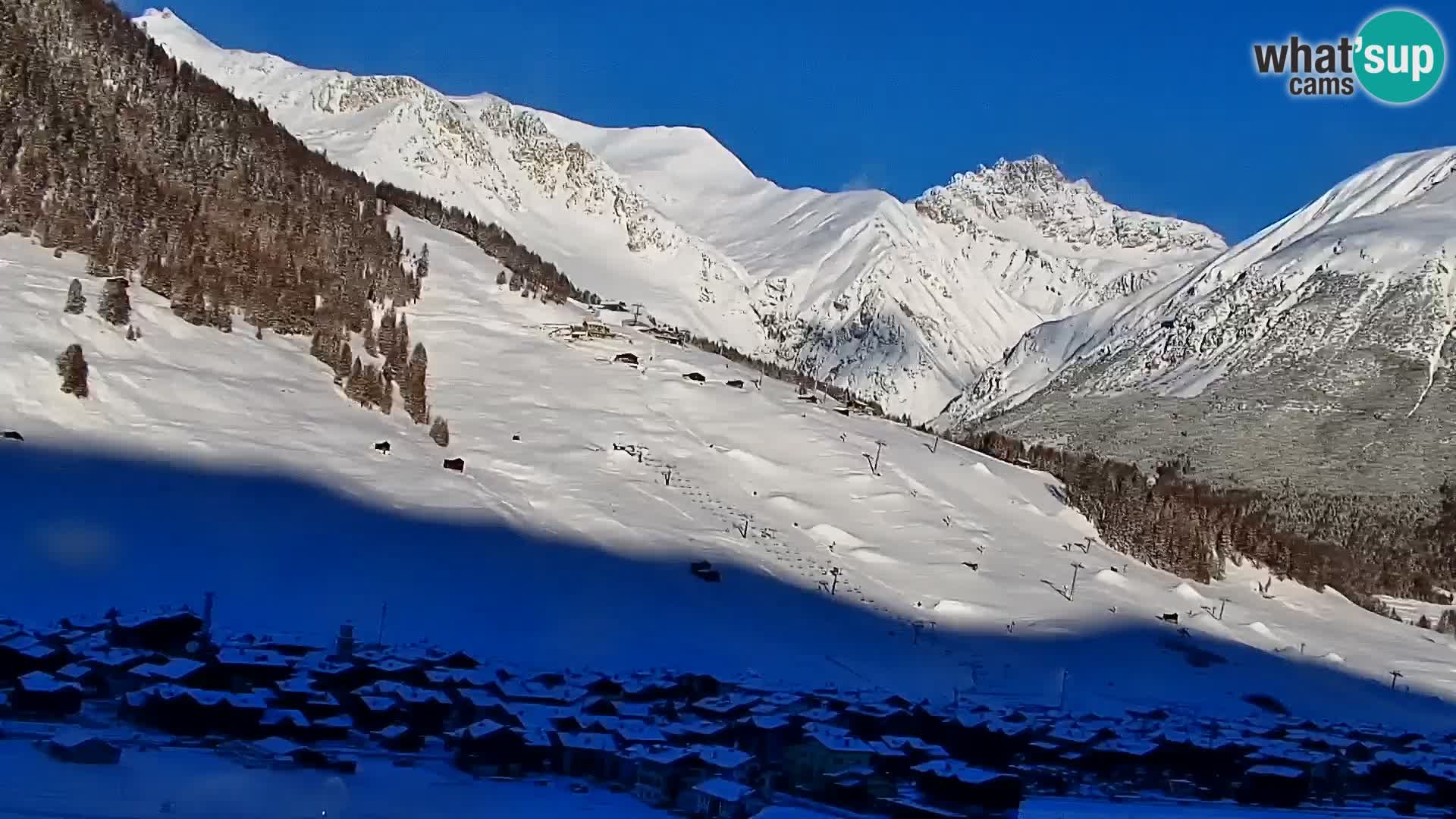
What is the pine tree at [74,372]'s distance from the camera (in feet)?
98.1

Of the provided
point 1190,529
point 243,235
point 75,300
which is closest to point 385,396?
point 75,300

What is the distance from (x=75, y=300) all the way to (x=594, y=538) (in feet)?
45.1

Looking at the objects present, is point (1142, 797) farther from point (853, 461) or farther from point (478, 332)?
point (478, 332)

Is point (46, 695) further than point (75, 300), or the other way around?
point (75, 300)

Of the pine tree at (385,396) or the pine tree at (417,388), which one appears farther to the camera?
the pine tree at (417,388)

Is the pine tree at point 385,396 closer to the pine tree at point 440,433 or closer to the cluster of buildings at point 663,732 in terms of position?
the pine tree at point 440,433

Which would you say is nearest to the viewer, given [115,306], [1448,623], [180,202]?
[115,306]

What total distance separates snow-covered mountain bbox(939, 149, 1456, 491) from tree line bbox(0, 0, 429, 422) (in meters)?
90.1

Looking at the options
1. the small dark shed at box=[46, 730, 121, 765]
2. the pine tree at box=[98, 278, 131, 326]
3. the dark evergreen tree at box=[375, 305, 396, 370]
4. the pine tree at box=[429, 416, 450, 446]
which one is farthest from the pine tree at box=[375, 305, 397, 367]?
the small dark shed at box=[46, 730, 121, 765]

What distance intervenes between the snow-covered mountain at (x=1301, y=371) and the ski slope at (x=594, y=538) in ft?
278

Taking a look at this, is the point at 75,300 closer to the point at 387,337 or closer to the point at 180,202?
the point at 387,337

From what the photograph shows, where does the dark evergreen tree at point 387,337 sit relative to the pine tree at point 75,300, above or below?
above

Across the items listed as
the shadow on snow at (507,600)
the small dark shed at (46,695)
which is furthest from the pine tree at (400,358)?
the small dark shed at (46,695)

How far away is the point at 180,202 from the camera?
44844 millimetres
